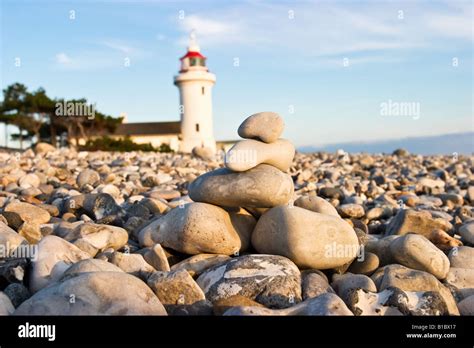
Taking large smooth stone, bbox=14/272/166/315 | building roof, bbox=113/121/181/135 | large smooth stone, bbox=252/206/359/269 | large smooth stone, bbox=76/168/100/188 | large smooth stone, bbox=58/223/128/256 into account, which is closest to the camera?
large smooth stone, bbox=14/272/166/315

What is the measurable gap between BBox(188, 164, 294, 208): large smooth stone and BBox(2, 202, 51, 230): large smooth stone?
2.10 m

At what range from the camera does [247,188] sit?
524cm

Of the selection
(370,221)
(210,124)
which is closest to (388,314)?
(370,221)

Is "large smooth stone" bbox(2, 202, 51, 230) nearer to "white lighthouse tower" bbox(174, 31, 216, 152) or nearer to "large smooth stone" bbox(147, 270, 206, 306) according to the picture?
"large smooth stone" bbox(147, 270, 206, 306)

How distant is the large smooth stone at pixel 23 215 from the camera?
5.94 m

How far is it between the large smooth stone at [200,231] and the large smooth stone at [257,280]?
1.80 ft

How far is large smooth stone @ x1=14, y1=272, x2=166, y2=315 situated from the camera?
3584 millimetres

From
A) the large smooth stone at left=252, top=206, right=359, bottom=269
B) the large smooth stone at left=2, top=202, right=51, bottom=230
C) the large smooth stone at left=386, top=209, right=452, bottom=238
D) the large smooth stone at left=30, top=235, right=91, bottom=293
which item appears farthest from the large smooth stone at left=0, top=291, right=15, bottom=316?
the large smooth stone at left=386, top=209, right=452, bottom=238

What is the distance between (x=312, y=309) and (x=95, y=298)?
1.52 m

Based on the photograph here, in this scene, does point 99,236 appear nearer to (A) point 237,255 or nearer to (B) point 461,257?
(A) point 237,255

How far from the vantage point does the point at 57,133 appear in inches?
1689
